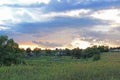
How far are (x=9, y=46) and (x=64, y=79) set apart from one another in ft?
197

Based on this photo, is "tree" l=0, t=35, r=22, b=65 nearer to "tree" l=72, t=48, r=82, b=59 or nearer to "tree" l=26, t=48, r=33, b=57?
"tree" l=26, t=48, r=33, b=57

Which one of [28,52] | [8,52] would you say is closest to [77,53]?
[28,52]

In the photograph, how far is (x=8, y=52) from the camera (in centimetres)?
7275

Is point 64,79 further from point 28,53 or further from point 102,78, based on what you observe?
point 28,53

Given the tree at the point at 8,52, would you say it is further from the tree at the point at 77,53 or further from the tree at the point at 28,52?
the tree at the point at 77,53

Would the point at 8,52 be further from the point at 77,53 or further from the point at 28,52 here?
the point at 28,52

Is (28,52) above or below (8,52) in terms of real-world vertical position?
above

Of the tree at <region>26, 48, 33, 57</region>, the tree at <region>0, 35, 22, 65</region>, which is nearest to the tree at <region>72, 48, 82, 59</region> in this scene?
the tree at <region>26, 48, 33, 57</region>

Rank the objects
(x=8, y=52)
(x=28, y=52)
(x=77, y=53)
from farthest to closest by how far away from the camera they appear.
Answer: (x=28, y=52), (x=77, y=53), (x=8, y=52)

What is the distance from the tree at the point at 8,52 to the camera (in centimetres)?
7250

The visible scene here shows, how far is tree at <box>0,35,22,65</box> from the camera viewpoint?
72.5 meters

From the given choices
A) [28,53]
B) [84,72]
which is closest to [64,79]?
[84,72]

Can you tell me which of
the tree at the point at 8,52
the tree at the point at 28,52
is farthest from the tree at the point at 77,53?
the tree at the point at 8,52

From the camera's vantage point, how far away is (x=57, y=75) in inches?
618
